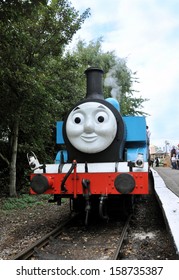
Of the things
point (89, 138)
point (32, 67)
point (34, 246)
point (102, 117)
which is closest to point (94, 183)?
point (89, 138)

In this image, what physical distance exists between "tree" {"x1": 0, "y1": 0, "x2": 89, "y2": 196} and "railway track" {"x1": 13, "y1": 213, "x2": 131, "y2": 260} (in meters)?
4.22

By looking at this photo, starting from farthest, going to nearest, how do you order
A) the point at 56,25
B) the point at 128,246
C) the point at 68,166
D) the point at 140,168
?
the point at 56,25, the point at 68,166, the point at 140,168, the point at 128,246

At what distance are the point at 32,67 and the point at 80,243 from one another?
6167 millimetres

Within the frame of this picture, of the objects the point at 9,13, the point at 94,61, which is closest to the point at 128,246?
the point at 9,13

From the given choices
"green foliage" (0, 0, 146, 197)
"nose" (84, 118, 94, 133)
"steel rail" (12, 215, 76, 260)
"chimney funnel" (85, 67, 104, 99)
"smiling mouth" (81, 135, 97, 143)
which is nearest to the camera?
"steel rail" (12, 215, 76, 260)

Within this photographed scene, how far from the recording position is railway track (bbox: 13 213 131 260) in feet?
15.4

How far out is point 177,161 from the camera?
20188 millimetres

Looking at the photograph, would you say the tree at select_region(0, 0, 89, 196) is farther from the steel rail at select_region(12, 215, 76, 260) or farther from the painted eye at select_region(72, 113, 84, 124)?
the steel rail at select_region(12, 215, 76, 260)

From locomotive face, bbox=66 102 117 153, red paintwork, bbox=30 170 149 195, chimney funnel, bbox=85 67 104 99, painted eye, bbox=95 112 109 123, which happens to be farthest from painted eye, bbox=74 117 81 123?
red paintwork, bbox=30 170 149 195

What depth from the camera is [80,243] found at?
17.9ft

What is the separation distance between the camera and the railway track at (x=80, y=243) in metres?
4.70

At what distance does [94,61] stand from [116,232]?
900 inches

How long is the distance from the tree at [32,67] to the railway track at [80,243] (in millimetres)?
4218

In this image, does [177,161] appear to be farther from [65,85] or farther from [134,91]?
[134,91]
